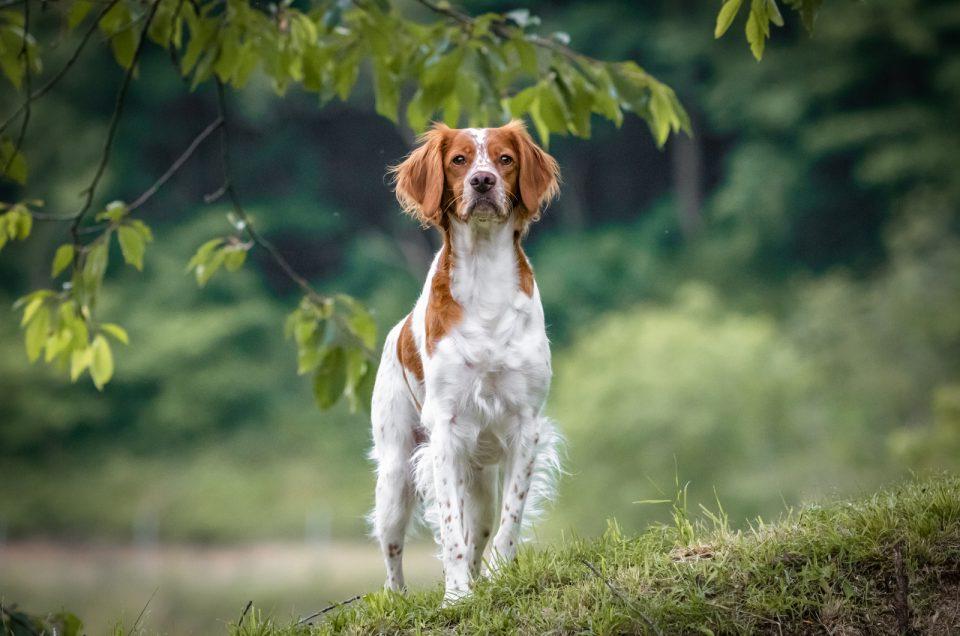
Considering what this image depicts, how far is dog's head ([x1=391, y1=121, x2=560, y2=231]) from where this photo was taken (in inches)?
184

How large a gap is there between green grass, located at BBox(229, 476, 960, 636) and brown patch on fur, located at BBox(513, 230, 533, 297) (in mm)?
958

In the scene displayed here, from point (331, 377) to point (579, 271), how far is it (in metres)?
26.6

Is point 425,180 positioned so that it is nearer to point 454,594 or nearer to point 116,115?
point 116,115

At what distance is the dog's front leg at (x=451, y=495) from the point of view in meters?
4.68

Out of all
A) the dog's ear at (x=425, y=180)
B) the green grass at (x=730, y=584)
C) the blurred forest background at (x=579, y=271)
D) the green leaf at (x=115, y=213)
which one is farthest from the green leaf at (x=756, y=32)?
the blurred forest background at (x=579, y=271)

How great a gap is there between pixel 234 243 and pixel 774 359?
65.6 feet

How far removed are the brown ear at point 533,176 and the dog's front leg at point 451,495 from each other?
87 centimetres

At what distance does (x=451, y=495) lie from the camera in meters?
4.75

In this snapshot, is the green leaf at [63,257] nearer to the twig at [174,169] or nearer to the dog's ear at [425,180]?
the twig at [174,169]

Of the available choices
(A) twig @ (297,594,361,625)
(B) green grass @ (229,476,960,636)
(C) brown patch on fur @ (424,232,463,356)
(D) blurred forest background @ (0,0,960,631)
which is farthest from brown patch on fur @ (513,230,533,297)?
(D) blurred forest background @ (0,0,960,631)

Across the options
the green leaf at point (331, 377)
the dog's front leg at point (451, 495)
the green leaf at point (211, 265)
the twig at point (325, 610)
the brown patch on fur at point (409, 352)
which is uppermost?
the green leaf at point (211, 265)

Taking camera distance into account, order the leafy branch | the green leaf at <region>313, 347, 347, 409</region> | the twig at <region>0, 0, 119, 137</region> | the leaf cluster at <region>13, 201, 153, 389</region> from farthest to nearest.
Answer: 1. the green leaf at <region>313, 347, 347, 409</region>
2. the leaf cluster at <region>13, 201, 153, 389</region>
3. the twig at <region>0, 0, 119, 137</region>
4. the leafy branch

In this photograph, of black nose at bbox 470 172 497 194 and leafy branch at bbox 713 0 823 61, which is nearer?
leafy branch at bbox 713 0 823 61

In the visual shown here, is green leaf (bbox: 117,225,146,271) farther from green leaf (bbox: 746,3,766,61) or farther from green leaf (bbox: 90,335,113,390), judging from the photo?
green leaf (bbox: 746,3,766,61)
